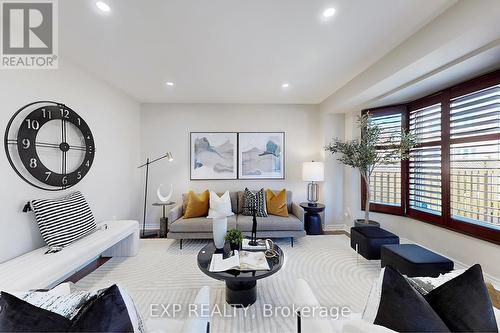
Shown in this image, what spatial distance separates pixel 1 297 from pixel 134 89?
3.61 meters

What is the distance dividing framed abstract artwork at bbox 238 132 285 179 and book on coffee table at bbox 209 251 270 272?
7.75ft

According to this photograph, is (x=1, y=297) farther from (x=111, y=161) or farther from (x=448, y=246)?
(x=448, y=246)

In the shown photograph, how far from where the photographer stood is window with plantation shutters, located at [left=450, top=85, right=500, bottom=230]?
2.34m

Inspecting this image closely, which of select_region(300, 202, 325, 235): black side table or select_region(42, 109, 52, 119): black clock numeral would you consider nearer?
select_region(42, 109, 52, 119): black clock numeral

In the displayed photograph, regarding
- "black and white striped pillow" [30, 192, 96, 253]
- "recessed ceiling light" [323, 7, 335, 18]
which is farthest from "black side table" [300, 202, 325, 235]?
"black and white striped pillow" [30, 192, 96, 253]

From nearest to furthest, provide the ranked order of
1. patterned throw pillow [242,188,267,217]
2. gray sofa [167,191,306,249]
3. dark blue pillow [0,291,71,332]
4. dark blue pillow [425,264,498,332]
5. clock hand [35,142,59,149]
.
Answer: dark blue pillow [0,291,71,332], dark blue pillow [425,264,498,332], clock hand [35,142,59,149], gray sofa [167,191,306,249], patterned throw pillow [242,188,267,217]

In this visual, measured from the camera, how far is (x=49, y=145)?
2.41m

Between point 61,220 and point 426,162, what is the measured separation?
4931mm

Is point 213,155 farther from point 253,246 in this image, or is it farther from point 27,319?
point 27,319

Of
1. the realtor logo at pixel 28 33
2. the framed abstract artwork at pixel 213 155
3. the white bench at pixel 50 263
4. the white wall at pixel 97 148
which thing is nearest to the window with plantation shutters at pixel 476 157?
the framed abstract artwork at pixel 213 155

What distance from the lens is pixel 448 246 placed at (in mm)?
2781

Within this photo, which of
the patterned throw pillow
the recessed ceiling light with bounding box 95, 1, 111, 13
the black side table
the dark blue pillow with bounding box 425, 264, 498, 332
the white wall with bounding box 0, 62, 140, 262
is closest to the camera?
the dark blue pillow with bounding box 425, 264, 498, 332

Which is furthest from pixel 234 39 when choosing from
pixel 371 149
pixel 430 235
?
pixel 430 235

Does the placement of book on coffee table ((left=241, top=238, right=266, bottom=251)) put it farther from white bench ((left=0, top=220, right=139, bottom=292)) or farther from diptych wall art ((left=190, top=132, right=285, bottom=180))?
diptych wall art ((left=190, top=132, right=285, bottom=180))
